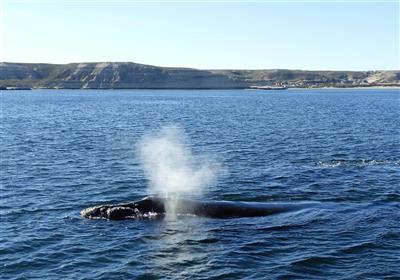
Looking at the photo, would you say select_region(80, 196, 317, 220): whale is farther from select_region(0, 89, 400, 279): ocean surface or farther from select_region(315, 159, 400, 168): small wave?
select_region(315, 159, 400, 168): small wave

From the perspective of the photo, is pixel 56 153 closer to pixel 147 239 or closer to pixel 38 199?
pixel 38 199

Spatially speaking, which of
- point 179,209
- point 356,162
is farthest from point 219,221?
point 356,162

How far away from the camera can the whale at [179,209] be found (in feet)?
106

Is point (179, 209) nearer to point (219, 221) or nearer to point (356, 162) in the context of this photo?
point (219, 221)

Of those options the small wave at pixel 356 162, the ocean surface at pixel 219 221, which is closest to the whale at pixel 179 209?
the ocean surface at pixel 219 221

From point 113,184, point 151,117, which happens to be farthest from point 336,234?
point 151,117

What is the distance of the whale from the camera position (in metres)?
32.2

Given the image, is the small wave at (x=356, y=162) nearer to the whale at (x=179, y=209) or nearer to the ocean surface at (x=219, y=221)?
the ocean surface at (x=219, y=221)

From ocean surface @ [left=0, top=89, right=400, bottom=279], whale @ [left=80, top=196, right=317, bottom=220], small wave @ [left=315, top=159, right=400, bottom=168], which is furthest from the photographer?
small wave @ [left=315, top=159, right=400, bottom=168]

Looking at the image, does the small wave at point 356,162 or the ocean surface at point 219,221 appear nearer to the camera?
the ocean surface at point 219,221

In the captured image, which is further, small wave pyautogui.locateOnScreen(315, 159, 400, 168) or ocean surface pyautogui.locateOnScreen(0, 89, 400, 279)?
small wave pyautogui.locateOnScreen(315, 159, 400, 168)

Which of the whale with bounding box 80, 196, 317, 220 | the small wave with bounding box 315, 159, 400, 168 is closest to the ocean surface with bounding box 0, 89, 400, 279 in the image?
the small wave with bounding box 315, 159, 400, 168

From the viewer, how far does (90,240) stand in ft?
91.6

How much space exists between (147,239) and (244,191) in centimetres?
1301
